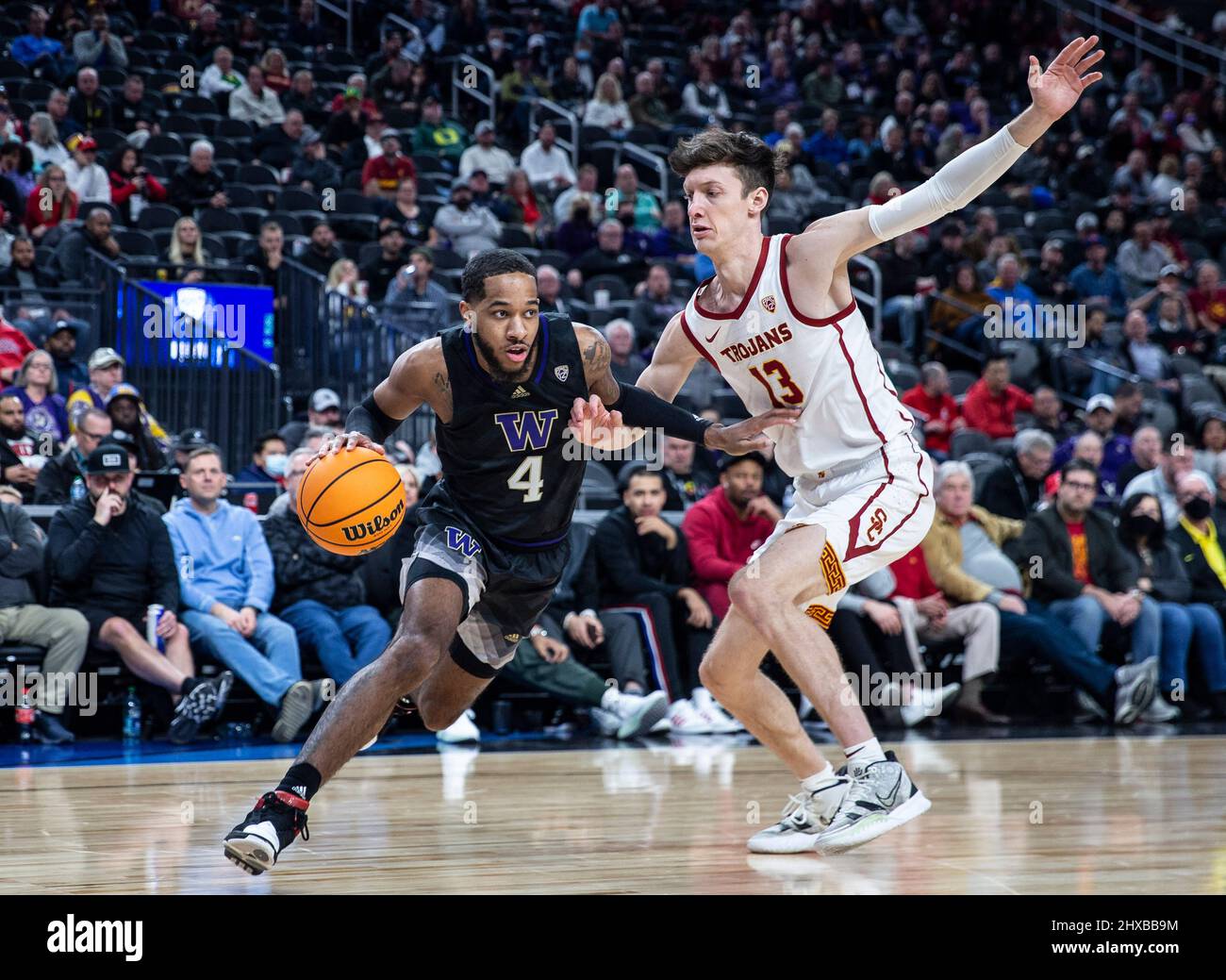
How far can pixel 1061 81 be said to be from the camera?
15.6 feet

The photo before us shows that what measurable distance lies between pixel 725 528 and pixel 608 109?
28.4 feet

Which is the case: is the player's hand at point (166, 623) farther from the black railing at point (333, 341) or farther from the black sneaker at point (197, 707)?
the black railing at point (333, 341)

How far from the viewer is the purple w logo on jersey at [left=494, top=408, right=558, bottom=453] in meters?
4.81

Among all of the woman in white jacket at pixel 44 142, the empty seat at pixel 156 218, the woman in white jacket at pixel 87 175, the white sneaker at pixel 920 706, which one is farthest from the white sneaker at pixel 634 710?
the woman in white jacket at pixel 44 142

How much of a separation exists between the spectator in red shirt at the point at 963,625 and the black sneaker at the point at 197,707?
164 inches

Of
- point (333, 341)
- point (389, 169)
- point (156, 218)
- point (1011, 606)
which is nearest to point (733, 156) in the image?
point (1011, 606)

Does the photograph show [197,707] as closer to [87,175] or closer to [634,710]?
[634,710]

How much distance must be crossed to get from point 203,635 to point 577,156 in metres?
9.20

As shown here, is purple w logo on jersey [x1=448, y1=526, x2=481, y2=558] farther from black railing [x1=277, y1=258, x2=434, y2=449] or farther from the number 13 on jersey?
black railing [x1=277, y1=258, x2=434, y2=449]

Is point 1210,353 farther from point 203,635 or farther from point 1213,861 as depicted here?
point 1213,861

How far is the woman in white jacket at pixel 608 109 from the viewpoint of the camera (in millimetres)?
16906
